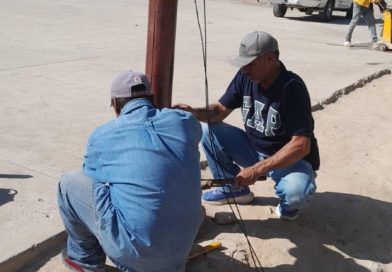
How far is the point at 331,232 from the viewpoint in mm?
4082

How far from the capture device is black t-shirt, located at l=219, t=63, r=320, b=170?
360 cm

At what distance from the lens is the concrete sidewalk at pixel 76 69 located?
13.6 ft

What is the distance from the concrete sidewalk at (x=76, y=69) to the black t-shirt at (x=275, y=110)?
4.94ft

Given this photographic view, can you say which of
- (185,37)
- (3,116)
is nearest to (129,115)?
(3,116)

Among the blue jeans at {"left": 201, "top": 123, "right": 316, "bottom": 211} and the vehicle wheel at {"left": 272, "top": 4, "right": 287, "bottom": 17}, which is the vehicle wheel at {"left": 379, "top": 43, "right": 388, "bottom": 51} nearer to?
the vehicle wheel at {"left": 272, "top": 4, "right": 287, "bottom": 17}

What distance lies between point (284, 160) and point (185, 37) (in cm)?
827

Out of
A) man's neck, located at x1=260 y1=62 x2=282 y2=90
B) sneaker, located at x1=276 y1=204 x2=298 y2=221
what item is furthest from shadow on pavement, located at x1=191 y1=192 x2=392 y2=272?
man's neck, located at x1=260 y1=62 x2=282 y2=90

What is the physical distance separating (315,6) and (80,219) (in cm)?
1456

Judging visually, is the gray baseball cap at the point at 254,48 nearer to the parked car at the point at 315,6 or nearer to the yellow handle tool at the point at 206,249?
the yellow handle tool at the point at 206,249

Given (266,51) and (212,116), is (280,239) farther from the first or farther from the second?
(266,51)

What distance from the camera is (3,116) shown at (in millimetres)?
5672

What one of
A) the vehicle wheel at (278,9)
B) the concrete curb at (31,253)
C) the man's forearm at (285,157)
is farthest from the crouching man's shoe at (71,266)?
the vehicle wheel at (278,9)

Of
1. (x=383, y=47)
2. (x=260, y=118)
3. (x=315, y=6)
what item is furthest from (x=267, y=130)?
(x=315, y=6)

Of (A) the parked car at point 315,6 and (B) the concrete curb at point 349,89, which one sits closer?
(B) the concrete curb at point 349,89
